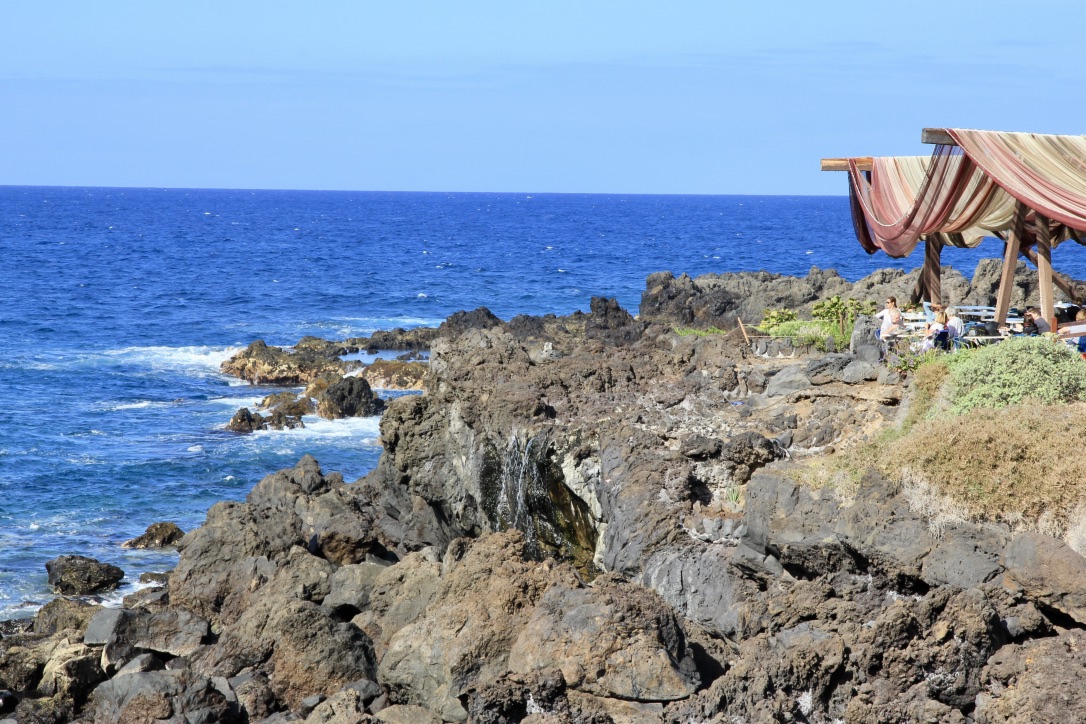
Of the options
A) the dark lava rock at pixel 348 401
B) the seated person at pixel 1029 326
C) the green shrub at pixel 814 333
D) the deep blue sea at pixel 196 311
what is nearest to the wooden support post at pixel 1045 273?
the seated person at pixel 1029 326

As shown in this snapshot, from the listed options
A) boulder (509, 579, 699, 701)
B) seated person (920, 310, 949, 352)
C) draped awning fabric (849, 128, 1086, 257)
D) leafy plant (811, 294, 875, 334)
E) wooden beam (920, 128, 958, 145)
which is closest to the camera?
boulder (509, 579, 699, 701)

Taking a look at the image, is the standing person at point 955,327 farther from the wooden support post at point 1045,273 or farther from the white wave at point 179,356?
the white wave at point 179,356

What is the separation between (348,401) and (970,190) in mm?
19882

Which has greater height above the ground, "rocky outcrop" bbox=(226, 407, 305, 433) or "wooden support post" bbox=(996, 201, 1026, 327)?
"wooden support post" bbox=(996, 201, 1026, 327)

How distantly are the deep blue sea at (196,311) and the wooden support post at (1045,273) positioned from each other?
1702 centimetres

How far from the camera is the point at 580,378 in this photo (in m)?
19.5

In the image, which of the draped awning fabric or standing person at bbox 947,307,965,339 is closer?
the draped awning fabric

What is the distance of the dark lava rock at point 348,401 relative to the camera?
3391 centimetres

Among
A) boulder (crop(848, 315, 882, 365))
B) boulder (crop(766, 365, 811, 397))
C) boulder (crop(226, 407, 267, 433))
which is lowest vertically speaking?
boulder (crop(226, 407, 267, 433))

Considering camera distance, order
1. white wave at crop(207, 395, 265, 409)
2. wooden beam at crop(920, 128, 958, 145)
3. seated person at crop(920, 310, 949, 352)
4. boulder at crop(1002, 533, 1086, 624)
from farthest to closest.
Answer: white wave at crop(207, 395, 265, 409), wooden beam at crop(920, 128, 958, 145), seated person at crop(920, 310, 949, 352), boulder at crop(1002, 533, 1086, 624)

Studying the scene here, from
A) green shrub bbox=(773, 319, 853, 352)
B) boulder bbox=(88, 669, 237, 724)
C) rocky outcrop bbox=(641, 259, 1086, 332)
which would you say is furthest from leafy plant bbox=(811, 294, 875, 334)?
boulder bbox=(88, 669, 237, 724)

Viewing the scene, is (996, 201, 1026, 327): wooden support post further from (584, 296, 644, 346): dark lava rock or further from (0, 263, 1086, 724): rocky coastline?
(584, 296, 644, 346): dark lava rock

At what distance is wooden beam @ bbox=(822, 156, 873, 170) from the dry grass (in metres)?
13.2

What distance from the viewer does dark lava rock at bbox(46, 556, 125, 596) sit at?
65.8 feet
